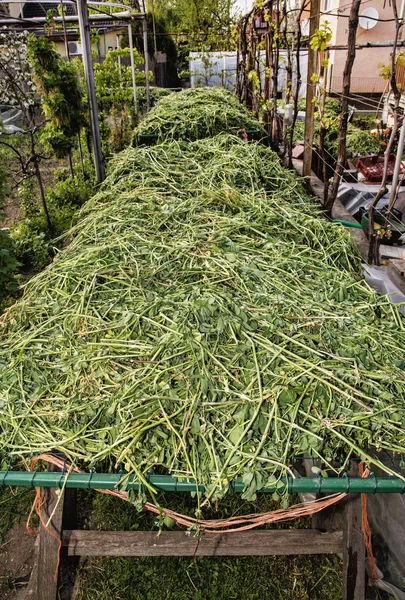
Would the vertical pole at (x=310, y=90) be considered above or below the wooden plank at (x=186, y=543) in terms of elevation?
above

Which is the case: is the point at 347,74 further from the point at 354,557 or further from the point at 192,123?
the point at 354,557

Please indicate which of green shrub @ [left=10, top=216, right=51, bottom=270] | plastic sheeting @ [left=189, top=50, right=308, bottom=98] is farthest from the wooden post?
plastic sheeting @ [left=189, top=50, right=308, bottom=98]

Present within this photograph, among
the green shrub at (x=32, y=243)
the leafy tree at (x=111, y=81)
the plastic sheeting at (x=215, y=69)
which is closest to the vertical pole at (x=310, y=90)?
the green shrub at (x=32, y=243)

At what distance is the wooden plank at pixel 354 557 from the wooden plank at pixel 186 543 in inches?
4.1

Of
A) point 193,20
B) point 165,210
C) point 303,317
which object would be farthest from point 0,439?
point 193,20

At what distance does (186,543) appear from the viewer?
230cm

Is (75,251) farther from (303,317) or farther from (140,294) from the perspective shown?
(303,317)

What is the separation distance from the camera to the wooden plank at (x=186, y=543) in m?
2.29

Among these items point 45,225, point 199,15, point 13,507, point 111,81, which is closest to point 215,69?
point 111,81

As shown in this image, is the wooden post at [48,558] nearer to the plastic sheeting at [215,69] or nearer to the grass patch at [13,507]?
the grass patch at [13,507]

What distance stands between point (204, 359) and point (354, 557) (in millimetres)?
1228

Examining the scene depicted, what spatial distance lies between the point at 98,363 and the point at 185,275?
28.8 inches

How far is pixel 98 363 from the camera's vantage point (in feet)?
6.45

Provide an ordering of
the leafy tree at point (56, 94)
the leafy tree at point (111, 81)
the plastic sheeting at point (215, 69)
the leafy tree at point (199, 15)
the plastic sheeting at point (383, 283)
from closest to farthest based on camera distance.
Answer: the plastic sheeting at point (383, 283), the leafy tree at point (56, 94), the leafy tree at point (111, 81), the plastic sheeting at point (215, 69), the leafy tree at point (199, 15)
